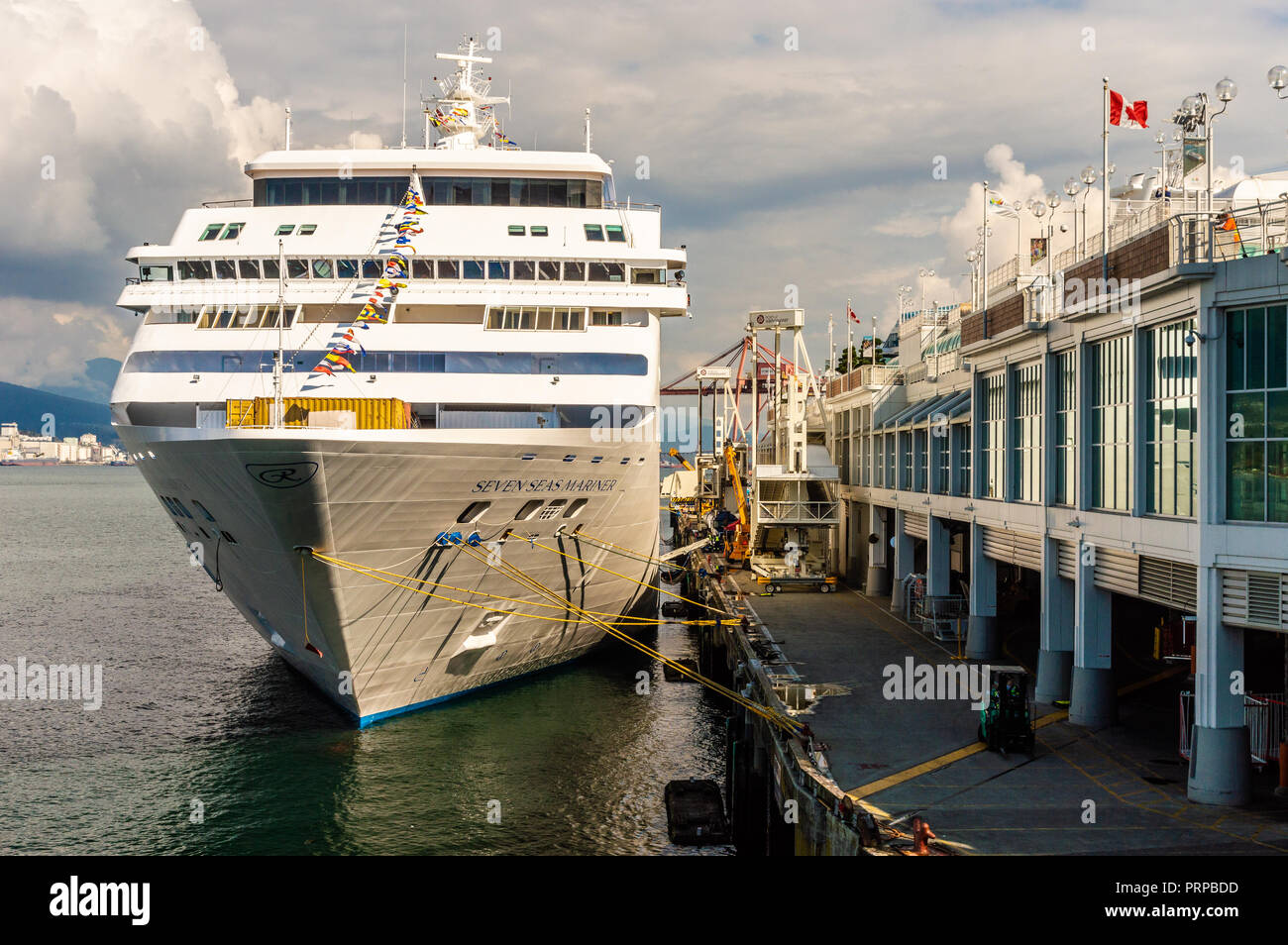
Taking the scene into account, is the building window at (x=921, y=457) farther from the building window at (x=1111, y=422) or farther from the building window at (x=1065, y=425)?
the building window at (x=1111, y=422)

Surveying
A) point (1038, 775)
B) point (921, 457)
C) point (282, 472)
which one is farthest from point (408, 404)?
point (921, 457)

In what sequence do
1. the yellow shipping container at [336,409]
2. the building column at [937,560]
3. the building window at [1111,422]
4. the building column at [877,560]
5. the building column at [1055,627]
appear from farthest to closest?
the building column at [877,560]
the building column at [937,560]
the building column at [1055,627]
the yellow shipping container at [336,409]
the building window at [1111,422]

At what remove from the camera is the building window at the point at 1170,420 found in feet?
47.1

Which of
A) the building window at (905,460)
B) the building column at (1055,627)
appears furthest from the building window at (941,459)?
the building column at (1055,627)

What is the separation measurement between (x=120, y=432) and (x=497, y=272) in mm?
9104

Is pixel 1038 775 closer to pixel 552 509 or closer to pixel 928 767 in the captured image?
pixel 928 767

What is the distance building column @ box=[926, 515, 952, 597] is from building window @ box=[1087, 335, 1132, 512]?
33.9ft

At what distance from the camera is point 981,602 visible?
2361cm

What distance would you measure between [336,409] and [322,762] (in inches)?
287

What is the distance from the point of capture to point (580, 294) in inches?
948

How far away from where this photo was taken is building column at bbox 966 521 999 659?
23.5m

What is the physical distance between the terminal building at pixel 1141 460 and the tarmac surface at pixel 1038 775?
67cm

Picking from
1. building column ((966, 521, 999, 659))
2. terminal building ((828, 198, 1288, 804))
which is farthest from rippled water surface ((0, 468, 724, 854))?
terminal building ((828, 198, 1288, 804))
